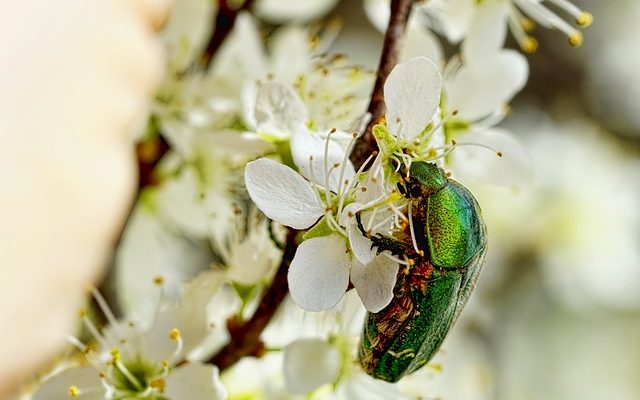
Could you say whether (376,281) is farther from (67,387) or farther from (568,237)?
(568,237)

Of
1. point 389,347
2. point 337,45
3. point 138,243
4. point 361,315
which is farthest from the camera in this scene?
point 337,45

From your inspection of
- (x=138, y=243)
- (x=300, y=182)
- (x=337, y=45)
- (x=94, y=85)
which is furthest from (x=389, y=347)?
(x=337, y=45)

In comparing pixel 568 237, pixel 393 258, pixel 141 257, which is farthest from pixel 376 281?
pixel 568 237

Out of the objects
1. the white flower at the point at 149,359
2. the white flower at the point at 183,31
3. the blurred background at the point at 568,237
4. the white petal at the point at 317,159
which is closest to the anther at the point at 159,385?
the white flower at the point at 149,359

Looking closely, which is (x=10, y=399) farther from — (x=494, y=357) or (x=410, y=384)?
(x=494, y=357)

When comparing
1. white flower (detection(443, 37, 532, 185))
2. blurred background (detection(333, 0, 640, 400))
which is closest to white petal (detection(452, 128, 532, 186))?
white flower (detection(443, 37, 532, 185))

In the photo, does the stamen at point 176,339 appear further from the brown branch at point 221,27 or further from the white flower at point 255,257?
the brown branch at point 221,27

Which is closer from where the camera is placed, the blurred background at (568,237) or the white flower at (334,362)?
the white flower at (334,362)
